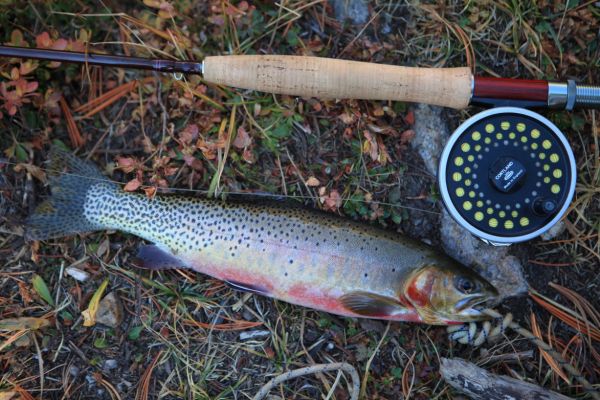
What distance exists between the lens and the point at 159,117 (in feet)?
8.93

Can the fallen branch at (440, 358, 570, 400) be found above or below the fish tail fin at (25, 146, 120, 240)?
below

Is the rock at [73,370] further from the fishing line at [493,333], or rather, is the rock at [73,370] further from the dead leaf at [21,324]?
the fishing line at [493,333]

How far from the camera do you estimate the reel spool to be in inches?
89.4

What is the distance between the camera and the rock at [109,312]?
258cm

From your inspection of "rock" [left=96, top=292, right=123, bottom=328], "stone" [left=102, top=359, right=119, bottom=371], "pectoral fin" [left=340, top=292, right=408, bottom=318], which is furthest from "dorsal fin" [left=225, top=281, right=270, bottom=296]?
"stone" [left=102, top=359, right=119, bottom=371]

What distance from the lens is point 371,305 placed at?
2.39 metres

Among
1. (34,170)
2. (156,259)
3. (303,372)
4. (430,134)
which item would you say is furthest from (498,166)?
(34,170)

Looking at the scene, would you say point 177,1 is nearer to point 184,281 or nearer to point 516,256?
point 184,281

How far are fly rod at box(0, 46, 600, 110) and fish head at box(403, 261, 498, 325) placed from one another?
2.61ft

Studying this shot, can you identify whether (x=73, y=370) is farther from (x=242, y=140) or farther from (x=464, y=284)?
(x=464, y=284)

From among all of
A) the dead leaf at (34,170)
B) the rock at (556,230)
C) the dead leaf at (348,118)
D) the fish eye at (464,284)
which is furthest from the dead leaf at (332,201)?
the dead leaf at (34,170)

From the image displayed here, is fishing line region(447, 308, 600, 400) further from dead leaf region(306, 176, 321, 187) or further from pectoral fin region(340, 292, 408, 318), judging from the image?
dead leaf region(306, 176, 321, 187)

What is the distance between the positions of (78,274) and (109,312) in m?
0.27

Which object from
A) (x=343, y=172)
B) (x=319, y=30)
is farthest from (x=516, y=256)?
(x=319, y=30)
